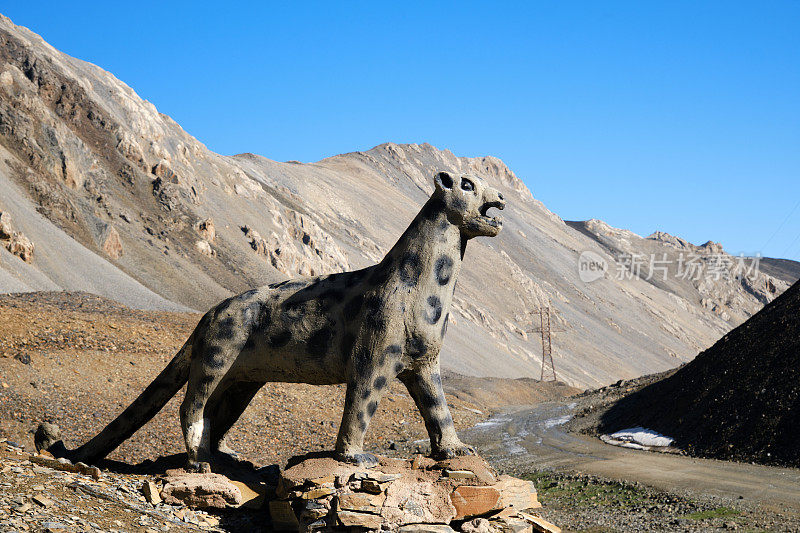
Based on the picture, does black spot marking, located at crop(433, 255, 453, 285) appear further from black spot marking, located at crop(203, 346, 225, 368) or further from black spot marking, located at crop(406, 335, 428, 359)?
black spot marking, located at crop(203, 346, 225, 368)

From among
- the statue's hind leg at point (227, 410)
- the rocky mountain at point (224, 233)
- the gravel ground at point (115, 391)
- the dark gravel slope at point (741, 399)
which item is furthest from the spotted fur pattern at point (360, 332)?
the rocky mountain at point (224, 233)

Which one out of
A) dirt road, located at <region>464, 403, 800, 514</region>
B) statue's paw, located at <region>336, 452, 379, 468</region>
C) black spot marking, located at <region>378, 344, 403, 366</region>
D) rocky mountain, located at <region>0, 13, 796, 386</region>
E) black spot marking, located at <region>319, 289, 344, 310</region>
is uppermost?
rocky mountain, located at <region>0, 13, 796, 386</region>

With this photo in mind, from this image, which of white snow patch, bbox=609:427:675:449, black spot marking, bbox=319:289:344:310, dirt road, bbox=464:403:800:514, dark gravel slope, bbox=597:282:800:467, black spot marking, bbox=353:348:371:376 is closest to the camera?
black spot marking, bbox=353:348:371:376

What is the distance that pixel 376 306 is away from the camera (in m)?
9.62

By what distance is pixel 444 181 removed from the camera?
10141mm

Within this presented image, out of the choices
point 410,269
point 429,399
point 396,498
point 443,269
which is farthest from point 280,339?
point 396,498

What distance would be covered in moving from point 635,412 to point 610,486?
516 inches

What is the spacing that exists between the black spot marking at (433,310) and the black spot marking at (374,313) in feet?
1.95

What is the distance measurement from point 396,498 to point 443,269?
2.98m

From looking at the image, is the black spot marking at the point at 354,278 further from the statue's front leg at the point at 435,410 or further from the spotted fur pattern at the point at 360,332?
the statue's front leg at the point at 435,410

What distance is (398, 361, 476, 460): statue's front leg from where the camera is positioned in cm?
996

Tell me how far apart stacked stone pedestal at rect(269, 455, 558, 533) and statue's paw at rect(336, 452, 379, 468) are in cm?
7

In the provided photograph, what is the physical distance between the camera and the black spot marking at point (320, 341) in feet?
32.9

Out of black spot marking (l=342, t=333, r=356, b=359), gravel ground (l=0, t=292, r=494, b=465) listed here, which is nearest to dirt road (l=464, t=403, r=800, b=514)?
gravel ground (l=0, t=292, r=494, b=465)
